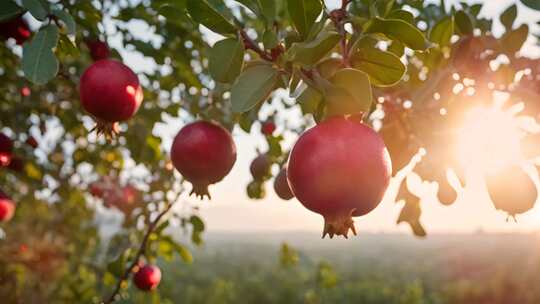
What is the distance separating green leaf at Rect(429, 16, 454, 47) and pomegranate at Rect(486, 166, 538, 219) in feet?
1.63

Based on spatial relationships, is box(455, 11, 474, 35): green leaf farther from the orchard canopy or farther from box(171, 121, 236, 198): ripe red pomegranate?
box(171, 121, 236, 198): ripe red pomegranate

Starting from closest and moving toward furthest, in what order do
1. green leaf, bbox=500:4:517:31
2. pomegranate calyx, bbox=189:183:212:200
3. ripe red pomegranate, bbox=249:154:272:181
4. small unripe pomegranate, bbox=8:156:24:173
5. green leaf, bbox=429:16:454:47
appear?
pomegranate calyx, bbox=189:183:212:200, green leaf, bbox=429:16:454:47, green leaf, bbox=500:4:517:31, ripe red pomegranate, bbox=249:154:272:181, small unripe pomegranate, bbox=8:156:24:173

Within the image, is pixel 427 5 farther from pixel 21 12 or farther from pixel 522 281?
pixel 522 281

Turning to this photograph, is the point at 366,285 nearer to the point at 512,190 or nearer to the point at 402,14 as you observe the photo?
the point at 512,190

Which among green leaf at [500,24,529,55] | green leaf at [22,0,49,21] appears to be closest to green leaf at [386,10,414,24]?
green leaf at [22,0,49,21]

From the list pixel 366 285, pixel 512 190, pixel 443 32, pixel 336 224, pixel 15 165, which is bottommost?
pixel 366 285

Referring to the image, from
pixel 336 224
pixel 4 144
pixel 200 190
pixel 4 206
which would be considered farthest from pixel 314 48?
pixel 4 206

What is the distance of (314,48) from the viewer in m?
0.81

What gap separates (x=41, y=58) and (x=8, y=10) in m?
0.21

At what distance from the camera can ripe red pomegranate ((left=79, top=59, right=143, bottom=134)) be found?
1220 mm

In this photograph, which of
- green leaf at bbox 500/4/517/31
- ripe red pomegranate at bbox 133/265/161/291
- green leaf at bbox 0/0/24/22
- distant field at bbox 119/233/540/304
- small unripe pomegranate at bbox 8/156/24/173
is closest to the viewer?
green leaf at bbox 0/0/24/22

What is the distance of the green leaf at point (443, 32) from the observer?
150cm

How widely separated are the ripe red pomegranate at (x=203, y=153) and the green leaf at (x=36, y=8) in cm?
42

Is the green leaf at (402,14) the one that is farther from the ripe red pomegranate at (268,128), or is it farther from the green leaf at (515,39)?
the ripe red pomegranate at (268,128)
